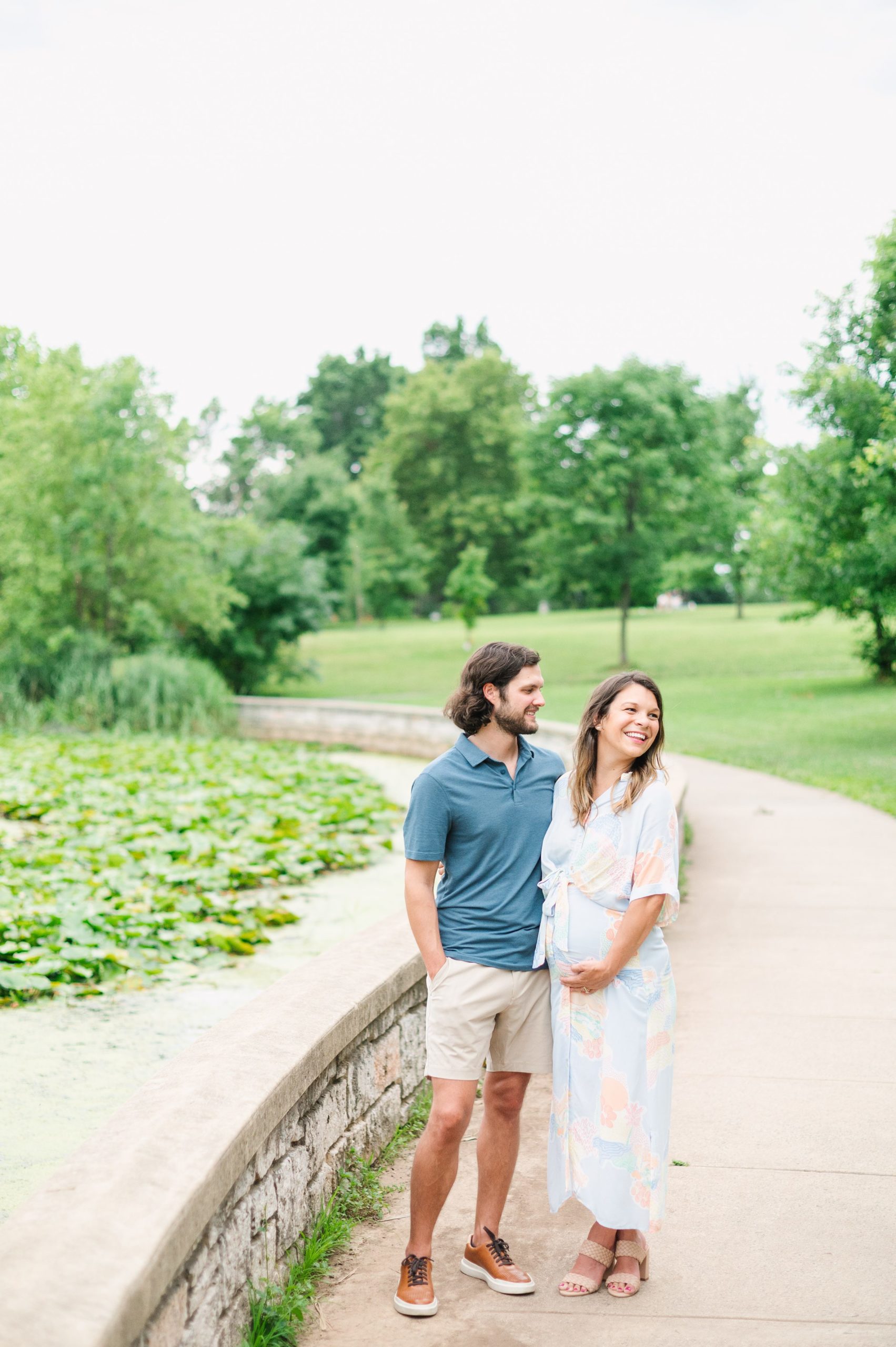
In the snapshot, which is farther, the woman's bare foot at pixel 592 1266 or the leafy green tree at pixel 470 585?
the leafy green tree at pixel 470 585

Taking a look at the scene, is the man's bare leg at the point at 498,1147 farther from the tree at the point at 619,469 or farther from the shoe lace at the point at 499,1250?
the tree at the point at 619,469

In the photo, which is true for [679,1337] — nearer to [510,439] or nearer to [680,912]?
[680,912]

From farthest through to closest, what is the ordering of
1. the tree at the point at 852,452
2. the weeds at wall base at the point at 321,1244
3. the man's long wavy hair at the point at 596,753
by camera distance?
the tree at the point at 852,452 < the man's long wavy hair at the point at 596,753 < the weeds at wall base at the point at 321,1244

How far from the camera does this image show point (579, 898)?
3.10m

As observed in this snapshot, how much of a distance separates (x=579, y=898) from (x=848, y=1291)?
1204 millimetres

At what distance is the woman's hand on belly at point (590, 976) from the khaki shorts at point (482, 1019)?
0.15m

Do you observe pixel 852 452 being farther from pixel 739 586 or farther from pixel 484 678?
pixel 739 586

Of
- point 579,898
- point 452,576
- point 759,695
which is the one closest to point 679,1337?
point 579,898

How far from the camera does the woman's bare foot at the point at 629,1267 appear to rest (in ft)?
10.1

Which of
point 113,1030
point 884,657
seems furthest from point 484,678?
point 884,657

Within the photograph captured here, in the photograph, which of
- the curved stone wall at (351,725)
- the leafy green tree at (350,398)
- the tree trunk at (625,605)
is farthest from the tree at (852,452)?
the leafy green tree at (350,398)

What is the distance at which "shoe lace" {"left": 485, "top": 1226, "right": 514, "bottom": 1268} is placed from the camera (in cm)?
314

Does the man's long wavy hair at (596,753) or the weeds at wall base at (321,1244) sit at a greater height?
the man's long wavy hair at (596,753)

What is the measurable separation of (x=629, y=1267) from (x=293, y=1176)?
0.91 m
